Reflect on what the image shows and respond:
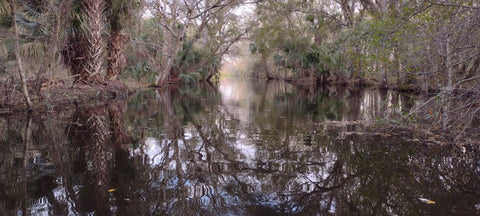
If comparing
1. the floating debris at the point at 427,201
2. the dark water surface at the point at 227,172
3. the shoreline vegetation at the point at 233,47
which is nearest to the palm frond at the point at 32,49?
the shoreline vegetation at the point at 233,47

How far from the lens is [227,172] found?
159 inches

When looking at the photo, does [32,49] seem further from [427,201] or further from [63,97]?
[427,201]

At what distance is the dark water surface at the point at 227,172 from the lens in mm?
3023

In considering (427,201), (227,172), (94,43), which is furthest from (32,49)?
(427,201)

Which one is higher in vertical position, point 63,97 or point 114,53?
point 114,53

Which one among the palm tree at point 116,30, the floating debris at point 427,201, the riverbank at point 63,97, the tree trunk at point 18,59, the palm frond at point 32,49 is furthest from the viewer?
the palm tree at point 116,30

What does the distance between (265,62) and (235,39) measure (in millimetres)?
17139

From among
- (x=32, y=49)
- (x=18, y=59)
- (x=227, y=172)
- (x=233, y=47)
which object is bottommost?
(x=227, y=172)

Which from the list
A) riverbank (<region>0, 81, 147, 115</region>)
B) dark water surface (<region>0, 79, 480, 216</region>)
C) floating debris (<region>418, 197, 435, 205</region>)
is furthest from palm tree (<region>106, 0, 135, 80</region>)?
floating debris (<region>418, 197, 435, 205</region>)

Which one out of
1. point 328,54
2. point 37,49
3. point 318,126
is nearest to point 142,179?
point 318,126

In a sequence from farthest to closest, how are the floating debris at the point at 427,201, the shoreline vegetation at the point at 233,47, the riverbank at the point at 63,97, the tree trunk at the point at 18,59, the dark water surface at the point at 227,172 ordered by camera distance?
the riverbank at the point at 63,97
the tree trunk at the point at 18,59
the shoreline vegetation at the point at 233,47
the floating debris at the point at 427,201
the dark water surface at the point at 227,172

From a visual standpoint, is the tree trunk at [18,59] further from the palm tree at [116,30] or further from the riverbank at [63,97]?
the palm tree at [116,30]

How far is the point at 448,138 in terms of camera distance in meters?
5.59

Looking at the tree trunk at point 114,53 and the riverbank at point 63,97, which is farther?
the tree trunk at point 114,53
